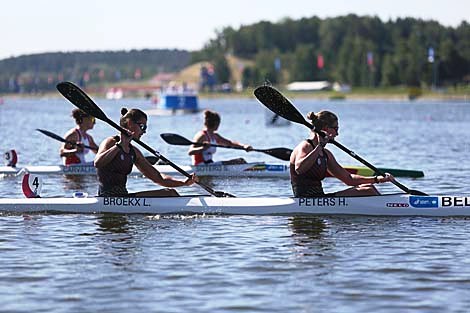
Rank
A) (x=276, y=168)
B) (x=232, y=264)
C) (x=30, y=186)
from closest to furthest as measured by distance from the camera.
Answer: (x=232, y=264) → (x=30, y=186) → (x=276, y=168)

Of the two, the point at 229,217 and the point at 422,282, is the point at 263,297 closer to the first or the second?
the point at 422,282

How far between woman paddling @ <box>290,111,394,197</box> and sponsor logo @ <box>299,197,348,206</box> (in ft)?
0.29

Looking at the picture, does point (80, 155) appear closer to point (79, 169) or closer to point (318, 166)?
point (79, 169)

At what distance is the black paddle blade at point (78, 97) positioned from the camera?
18484 mm

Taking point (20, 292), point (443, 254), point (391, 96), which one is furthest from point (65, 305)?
point (391, 96)

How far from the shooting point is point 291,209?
1733 cm

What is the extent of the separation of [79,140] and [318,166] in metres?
9.63

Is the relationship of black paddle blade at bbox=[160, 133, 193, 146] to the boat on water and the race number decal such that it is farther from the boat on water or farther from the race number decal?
the boat on water

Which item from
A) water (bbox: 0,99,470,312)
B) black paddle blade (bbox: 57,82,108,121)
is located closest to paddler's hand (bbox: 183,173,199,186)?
water (bbox: 0,99,470,312)

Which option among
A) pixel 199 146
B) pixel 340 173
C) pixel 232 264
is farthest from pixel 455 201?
pixel 199 146

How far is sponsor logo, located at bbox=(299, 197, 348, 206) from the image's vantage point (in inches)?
677

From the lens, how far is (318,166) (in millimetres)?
16750

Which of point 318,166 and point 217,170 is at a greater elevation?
point 318,166

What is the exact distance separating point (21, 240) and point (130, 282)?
3531mm
